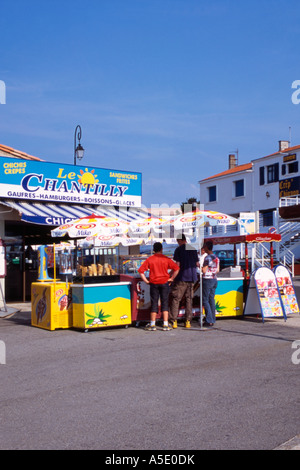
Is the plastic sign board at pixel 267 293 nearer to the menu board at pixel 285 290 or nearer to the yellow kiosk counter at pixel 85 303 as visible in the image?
the menu board at pixel 285 290

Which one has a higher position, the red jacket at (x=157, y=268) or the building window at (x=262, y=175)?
the building window at (x=262, y=175)

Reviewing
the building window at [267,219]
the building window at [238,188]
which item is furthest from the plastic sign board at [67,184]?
the building window at [238,188]

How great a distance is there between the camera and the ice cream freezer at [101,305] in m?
11.0

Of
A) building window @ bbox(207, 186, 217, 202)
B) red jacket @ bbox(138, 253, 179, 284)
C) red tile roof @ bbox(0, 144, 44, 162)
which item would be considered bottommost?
red jacket @ bbox(138, 253, 179, 284)

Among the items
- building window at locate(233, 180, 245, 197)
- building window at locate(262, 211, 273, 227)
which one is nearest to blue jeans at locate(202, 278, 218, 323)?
building window at locate(262, 211, 273, 227)

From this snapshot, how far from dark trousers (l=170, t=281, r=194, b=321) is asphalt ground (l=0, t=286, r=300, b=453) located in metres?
0.93

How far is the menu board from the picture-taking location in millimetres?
12555

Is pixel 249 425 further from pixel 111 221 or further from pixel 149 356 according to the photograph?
pixel 111 221

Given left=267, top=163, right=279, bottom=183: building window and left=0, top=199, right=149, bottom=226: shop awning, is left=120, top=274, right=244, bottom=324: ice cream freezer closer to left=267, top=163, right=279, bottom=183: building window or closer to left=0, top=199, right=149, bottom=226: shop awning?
left=0, top=199, right=149, bottom=226: shop awning

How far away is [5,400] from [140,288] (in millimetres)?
5897

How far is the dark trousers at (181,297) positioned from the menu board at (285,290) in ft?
7.44

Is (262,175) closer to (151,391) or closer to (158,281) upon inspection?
(158,281)

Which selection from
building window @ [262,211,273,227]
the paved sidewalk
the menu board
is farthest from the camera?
building window @ [262,211,273,227]

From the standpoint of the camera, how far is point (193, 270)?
11.5 meters
